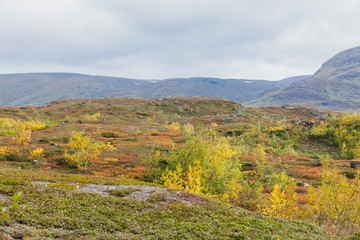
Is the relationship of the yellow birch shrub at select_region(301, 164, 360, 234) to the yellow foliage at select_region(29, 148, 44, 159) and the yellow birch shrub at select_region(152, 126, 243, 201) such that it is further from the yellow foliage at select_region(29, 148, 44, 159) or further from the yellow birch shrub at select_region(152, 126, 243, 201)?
the yellow foliage at select_region(29, 148, 44, 159)

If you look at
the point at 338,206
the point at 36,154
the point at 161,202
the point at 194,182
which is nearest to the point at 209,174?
the point at 194,182

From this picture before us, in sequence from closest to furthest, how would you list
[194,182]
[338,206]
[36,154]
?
[338,206] → [194,182] → [36,154]

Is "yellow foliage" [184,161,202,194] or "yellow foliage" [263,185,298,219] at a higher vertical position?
"yellow foliage" [184,161,202,194]

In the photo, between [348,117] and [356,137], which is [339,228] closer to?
[356,137]

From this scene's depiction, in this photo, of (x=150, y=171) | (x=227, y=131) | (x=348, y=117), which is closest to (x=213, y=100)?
(x=227, y=131)

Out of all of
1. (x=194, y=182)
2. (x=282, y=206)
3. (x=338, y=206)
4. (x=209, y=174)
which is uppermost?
(x=209, y=174)

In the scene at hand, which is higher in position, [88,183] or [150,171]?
[88,183]

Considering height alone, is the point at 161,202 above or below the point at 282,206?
above

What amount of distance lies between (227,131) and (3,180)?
176 feet

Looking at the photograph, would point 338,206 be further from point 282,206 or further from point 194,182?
point 194,182

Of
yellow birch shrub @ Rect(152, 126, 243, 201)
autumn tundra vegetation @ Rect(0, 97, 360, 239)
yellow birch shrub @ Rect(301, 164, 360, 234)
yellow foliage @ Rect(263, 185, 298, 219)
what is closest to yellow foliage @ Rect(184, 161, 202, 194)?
yellow birch shrub @ Rect(152, 126, 243, 201)

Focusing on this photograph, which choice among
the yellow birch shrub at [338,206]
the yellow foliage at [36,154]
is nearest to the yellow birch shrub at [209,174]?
the yellow birch shrub at [338,206]

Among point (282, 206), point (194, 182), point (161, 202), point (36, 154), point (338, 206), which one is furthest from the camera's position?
point (36, 154)

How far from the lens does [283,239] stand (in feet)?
31.0
